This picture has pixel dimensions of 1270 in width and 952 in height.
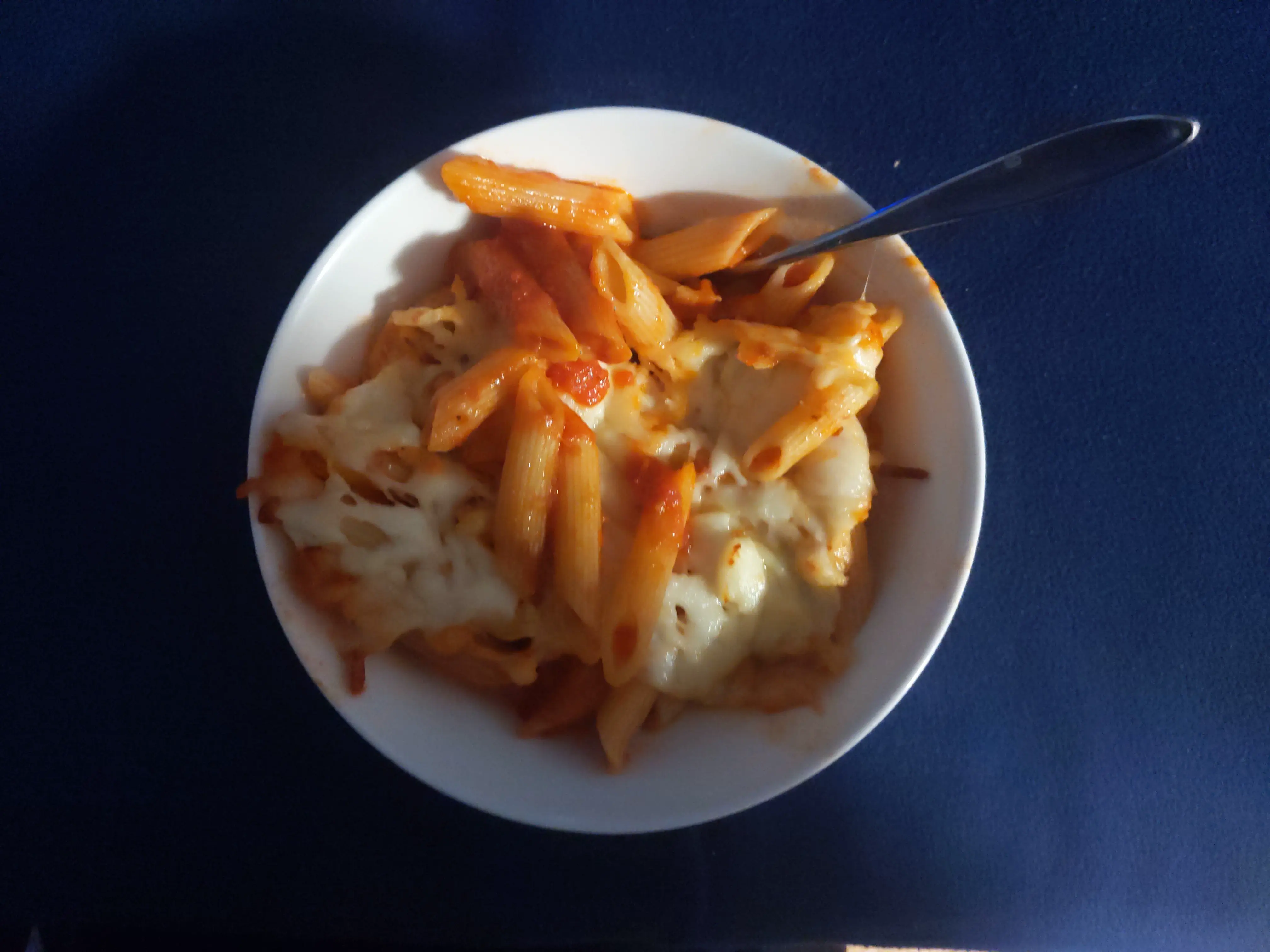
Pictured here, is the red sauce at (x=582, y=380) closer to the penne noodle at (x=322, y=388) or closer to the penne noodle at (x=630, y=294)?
the penne noodle at (x=630, y=294)

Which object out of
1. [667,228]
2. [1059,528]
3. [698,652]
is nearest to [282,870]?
[698,652]

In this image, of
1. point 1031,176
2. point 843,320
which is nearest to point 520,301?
point 843,320

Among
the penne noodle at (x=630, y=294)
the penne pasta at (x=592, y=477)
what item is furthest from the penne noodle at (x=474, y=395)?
the penne noodle at (x=630, y=294)

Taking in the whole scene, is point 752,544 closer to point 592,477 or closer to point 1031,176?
point 592,477

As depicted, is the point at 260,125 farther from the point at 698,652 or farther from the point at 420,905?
the point at 420,905

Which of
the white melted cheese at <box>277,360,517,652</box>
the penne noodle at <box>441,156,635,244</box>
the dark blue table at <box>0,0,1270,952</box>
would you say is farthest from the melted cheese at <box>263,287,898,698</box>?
the dark blue table at <box>0,0,1270,952</box>

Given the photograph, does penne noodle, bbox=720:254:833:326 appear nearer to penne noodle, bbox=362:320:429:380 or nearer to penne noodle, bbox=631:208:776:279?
penne noodle, bbox=631:208:776:279
